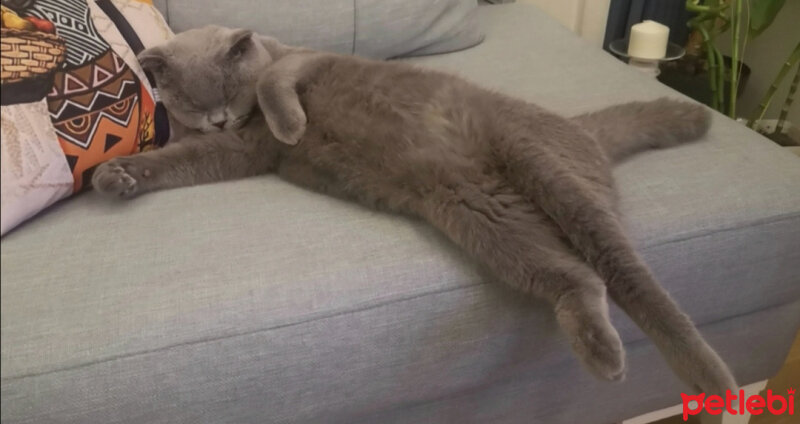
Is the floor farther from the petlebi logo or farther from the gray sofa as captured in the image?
the gray sofa

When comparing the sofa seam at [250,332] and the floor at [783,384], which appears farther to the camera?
the floor at [783,384]

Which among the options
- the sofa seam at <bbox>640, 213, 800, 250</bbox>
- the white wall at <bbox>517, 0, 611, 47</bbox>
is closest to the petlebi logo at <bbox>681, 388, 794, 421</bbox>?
the sofa seam at <bbox>640, 213, 800, 250</bbox>

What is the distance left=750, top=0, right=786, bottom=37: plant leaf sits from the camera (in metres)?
1.67

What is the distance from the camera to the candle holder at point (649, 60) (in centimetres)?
184

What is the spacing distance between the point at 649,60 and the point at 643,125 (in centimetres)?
83

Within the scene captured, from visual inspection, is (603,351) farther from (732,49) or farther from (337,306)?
(732,49)

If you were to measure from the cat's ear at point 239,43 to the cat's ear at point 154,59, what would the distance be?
0.36ft

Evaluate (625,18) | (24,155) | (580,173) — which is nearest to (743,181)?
(580,173)

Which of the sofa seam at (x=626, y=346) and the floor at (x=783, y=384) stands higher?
the sofa seam at (x=626, y=346)

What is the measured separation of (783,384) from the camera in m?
1.38

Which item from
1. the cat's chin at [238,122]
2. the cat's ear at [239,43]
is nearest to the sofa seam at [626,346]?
the cat's chin at [238,122]

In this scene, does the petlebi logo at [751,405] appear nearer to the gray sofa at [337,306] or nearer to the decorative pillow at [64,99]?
the gray sofa at [337,306]

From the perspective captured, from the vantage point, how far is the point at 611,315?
3.12ft

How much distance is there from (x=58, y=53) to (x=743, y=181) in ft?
3.49
